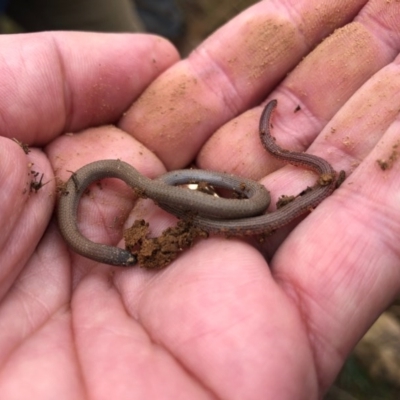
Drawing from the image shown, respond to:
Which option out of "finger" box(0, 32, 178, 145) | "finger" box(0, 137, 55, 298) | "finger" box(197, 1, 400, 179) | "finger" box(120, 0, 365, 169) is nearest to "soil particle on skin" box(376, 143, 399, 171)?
"finger" box(197, 1, 400, 179)

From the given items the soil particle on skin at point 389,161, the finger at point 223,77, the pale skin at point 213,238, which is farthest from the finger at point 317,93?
the soil particle on skin at point 389,161

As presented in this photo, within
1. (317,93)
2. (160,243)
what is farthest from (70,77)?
(317,93)

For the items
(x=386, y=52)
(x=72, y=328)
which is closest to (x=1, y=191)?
(x=72, y=328)

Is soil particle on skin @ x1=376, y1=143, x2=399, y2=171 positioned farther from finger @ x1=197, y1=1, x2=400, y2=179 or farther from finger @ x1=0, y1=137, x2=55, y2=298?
finger @ x1=0, y1=137, x2=55, y2=298

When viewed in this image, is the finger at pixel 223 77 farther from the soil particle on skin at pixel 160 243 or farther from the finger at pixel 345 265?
the finger at pixel 345 265

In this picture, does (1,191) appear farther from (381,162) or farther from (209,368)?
(381,162)
